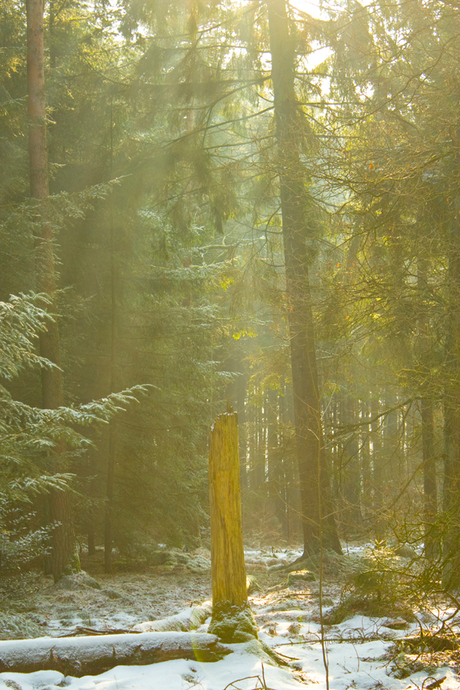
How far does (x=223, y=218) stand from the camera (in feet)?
36.5

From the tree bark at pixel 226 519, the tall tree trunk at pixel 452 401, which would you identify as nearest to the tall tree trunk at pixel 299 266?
the tall tree trunk at pixel 452 401

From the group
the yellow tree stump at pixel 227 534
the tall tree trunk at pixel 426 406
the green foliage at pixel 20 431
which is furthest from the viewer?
the tall tree trunk at pixel 426 406

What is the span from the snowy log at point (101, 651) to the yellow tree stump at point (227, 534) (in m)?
0.32

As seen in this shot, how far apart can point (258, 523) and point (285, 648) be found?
1559 centimetres

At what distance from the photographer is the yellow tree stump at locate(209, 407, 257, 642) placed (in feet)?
14.5

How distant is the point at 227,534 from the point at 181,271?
8.61 m

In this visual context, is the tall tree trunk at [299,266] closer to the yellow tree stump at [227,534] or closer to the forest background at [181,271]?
the forest background at [181,271]

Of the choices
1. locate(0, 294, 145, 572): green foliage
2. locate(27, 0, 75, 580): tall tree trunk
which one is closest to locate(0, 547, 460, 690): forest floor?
locate(0, 294, 145, 572): green foliage

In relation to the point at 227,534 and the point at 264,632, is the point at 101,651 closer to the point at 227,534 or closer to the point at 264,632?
the point at 227,534

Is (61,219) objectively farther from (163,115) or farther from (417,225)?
(417,225)

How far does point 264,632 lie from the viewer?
5750 millimetres

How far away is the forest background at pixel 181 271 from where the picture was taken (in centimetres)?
731

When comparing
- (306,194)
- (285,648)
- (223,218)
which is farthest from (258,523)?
(285,648)

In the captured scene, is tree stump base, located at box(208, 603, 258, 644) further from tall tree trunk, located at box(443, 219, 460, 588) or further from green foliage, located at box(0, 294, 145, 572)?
green foliage, located at box(0, 294, 145, 572)
